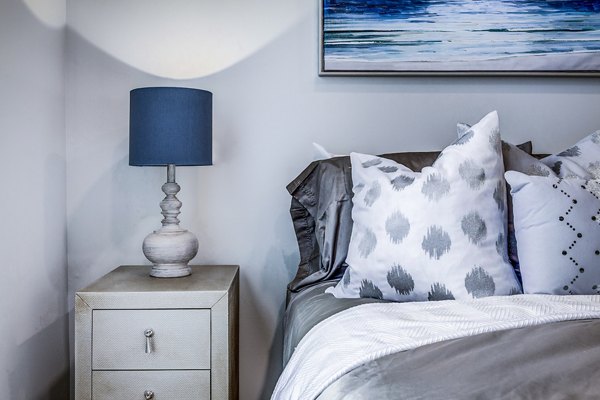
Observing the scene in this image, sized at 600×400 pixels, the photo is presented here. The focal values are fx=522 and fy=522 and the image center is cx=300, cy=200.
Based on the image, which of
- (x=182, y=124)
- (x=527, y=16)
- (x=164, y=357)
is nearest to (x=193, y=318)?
(x=164, y=357)

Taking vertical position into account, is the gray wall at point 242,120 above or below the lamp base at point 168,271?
above

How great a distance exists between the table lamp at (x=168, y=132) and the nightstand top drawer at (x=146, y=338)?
0.24m

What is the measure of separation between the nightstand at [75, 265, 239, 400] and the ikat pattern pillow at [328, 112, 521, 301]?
0.41 m

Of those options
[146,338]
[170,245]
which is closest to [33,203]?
[170,245]

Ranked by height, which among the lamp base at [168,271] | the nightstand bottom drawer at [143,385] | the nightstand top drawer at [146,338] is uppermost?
the lamp base at [168,271]

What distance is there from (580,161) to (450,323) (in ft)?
2.98

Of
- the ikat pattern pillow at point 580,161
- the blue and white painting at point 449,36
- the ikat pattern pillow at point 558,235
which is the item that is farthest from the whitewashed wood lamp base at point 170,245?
the ikat pattern pillow at point 580,161

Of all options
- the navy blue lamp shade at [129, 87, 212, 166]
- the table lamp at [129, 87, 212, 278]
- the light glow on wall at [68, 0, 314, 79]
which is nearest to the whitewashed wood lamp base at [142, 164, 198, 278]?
the table lamp at [129, 87, 212, 278]

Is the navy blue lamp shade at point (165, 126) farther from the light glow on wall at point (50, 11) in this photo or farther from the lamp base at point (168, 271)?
the light glow on wall at point (50, 11)

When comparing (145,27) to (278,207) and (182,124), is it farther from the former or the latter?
(278,207)

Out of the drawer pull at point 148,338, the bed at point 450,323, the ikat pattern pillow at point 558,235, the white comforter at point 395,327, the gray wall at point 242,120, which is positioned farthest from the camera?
the gray wall at point 242,120

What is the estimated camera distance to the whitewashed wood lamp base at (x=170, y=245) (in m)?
1.72

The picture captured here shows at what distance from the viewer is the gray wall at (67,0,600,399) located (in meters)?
2.02

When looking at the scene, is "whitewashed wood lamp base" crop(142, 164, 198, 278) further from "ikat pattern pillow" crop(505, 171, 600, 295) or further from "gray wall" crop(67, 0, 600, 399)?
"ikat pattern pillow" crop(505, 171, 600, 295)
